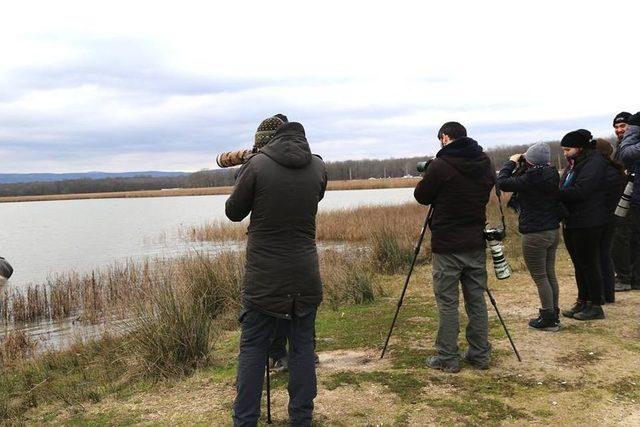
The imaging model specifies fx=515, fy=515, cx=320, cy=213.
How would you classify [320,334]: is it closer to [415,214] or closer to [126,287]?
[126,287]

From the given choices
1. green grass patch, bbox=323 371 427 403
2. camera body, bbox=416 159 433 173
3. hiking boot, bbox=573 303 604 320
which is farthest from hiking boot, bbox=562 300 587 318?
camera body, bbox=416 159 433 173

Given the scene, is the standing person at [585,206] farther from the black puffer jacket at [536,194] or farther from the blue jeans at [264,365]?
the blue jeans at [264,365]

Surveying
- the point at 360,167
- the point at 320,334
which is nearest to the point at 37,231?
the point at 320,334

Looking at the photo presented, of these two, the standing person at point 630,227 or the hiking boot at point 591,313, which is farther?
the hiking boot at point 591,313

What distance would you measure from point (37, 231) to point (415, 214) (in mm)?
20084

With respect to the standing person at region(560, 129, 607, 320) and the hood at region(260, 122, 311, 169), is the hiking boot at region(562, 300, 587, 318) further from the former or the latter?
the hood at region(260, 122, 311, 169)

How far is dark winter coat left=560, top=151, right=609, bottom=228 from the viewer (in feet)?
16.7

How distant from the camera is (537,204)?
4879mm

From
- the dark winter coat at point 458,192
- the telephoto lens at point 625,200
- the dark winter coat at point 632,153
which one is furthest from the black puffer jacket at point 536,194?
the telephoto lens at point 625,200

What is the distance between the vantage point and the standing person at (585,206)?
16.7 ft

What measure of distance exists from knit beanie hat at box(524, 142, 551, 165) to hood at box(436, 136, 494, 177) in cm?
96

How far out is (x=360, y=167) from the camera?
109 meters

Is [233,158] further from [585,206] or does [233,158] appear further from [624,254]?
[624,254]

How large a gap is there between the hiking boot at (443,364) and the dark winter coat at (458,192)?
0.93 meters
